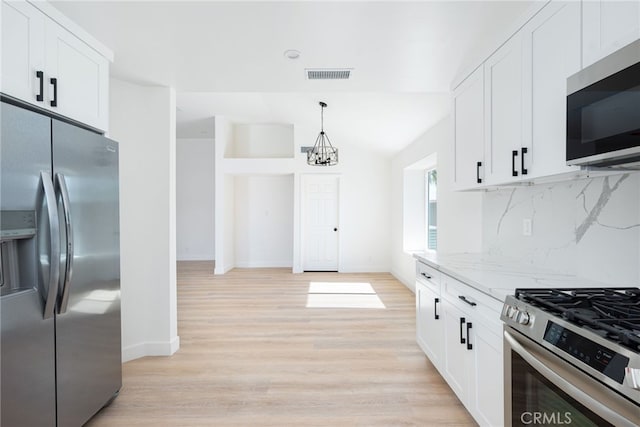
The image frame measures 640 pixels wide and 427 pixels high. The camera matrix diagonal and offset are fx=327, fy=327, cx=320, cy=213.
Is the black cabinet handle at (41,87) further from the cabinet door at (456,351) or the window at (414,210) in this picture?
the window at (414,210)

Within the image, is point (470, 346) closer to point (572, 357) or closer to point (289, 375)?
point (572, 357)

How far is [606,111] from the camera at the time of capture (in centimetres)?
121

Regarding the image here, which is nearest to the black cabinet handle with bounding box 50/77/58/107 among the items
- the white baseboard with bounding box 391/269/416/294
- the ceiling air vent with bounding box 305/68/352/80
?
the ceiling air vent with bounding box 305/68/352/80

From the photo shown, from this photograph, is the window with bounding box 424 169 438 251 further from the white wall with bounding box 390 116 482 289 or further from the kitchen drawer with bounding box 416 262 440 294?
the kitchen drawer with bounding box 416 262 440 294

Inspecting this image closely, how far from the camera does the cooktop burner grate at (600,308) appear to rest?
932 mm

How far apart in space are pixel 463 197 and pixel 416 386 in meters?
1.97

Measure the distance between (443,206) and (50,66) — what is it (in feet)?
12.7

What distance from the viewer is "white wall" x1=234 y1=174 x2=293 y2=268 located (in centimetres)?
790

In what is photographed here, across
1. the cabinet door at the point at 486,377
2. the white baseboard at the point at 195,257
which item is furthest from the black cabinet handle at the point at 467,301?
the white baseboard at the point at 195,257

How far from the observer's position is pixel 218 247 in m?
7.00

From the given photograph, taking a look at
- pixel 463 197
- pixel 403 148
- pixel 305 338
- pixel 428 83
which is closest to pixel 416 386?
pixel 305 338

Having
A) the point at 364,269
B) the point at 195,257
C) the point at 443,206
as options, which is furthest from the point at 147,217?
the point at 195,257

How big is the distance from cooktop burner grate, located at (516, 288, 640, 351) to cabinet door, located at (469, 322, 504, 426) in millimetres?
364

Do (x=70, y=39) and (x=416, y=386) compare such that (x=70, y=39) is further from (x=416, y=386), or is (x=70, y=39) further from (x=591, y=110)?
(x=416, y=386)
